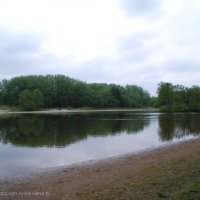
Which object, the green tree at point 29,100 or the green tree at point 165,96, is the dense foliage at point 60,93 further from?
the green tree at point 165,96

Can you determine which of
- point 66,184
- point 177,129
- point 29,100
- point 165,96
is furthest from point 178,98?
point 66,184

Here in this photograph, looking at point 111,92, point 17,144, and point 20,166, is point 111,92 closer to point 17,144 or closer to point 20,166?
point 17,144

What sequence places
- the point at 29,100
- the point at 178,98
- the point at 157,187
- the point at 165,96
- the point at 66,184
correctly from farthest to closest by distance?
the point at 29,100 < the point at 165,96 < the point at 178,98 < the point at 66,184 < the point at 157,187

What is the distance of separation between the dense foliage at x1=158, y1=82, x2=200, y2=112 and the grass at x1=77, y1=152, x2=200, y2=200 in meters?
111

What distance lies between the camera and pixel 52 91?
153m

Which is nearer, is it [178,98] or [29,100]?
[178,98]

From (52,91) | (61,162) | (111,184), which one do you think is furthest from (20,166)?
(52,91)

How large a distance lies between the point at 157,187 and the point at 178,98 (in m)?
115

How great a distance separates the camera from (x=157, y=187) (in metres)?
10.5

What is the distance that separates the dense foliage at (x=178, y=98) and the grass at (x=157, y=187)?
111039 mm

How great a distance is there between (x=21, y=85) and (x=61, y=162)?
446ft

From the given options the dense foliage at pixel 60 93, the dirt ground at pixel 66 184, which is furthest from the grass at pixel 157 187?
the dense foliage at pixel 60 93

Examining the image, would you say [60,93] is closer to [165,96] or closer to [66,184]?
[165,96]

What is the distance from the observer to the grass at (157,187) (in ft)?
30.4
